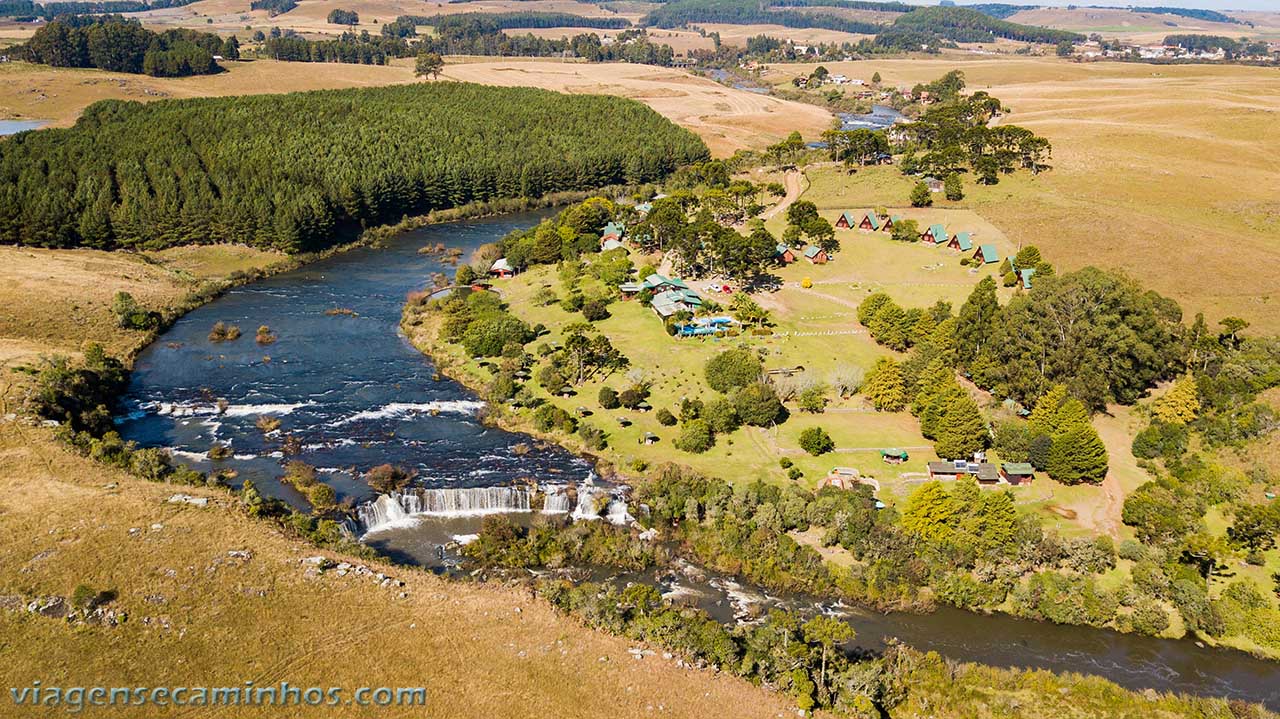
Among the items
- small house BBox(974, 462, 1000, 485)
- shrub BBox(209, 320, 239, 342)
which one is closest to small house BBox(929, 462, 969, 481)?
small house BBox(974, 462, 1000, 485)

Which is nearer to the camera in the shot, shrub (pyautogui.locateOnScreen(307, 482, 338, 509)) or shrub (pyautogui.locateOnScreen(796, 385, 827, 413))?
shrub (pyautogui.locateOnScreen(307, 482, 338, 509))

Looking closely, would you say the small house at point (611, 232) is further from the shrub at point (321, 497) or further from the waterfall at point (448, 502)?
the shrub at point (321, 497)

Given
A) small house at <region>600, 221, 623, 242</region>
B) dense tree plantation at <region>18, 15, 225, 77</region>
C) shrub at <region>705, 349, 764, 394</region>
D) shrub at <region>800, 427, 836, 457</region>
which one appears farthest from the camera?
dense tree plantation at <region>18, 15, 225, 77</region>

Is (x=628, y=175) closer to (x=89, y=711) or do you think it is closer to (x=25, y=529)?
(x=25, y=529)

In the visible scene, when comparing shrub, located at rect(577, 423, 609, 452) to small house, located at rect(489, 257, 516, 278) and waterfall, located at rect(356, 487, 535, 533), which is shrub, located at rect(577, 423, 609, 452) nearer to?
waterfall, located at rect(356, 487, 535, 533)

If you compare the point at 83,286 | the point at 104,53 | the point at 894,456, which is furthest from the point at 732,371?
the point at 104,53

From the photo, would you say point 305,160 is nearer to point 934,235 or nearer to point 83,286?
point 83,286

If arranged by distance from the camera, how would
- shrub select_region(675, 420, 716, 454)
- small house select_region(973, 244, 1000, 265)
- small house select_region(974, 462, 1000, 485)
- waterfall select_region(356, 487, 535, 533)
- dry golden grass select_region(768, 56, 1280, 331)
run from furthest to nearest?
small house select_region(973, 244, 1000, 265) < dry golden grass select_region(768, 56, 1280, 331) < shrub select_region(675, 420, 716, 454) < small house select_region(974, 462, 1000, 485) < waterfall select_region(356, 487, 535, 533)
